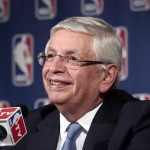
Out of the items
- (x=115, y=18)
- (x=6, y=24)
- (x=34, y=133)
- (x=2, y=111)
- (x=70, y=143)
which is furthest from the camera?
(x=6, y=24)

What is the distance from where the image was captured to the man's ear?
1404 millimetres

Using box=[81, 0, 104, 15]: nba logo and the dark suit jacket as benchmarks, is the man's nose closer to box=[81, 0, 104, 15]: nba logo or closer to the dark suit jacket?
the dark suit jacket

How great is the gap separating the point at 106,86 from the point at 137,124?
0.67 feet

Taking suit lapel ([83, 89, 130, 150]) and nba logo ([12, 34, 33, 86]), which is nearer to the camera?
suit lapel ([83, 89, 130, 150])

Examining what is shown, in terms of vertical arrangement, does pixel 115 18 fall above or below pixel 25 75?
above

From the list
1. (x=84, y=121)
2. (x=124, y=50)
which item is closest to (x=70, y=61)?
(x=84, y=121)

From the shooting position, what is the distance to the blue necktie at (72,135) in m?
1.31

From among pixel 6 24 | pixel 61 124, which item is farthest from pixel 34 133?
pixel 6 24

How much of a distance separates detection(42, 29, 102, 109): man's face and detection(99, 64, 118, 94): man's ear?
0.07 feet

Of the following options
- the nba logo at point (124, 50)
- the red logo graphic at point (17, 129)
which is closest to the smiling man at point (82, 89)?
the red logo graphic at point (17, 129)

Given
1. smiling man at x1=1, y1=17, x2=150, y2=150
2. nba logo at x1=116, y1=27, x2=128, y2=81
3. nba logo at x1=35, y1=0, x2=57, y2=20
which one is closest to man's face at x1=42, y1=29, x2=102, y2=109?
smiling man at x1=1, y1=17, x2=150, y2=150

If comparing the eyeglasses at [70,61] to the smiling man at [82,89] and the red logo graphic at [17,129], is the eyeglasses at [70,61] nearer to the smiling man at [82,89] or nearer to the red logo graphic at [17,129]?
the smiling man at [82,89]

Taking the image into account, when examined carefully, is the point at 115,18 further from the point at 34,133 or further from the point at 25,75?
the point at 34,133

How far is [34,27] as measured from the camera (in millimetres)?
2402
